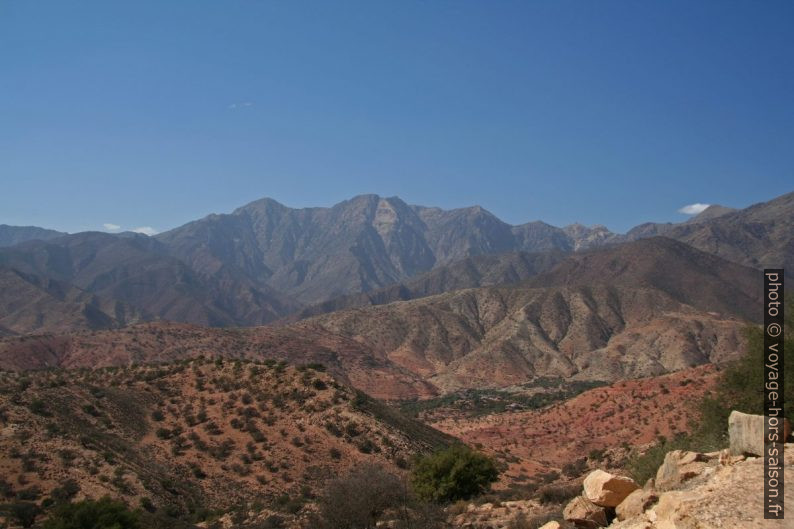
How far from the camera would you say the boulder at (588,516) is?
1189cm

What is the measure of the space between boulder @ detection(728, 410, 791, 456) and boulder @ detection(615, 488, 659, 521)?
198 centimetres

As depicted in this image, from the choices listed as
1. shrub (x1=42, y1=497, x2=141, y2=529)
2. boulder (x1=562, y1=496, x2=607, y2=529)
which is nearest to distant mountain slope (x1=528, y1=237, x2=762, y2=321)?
boulder (x1=562, y1=496, x2=607, y2=529)

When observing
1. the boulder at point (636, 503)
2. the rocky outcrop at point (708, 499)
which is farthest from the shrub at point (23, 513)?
the rocky outcrop at point (708, 499)

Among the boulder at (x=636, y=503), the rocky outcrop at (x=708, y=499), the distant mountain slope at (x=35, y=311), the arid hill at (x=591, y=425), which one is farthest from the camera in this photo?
the distant mountain slope at (x=35, y=311)

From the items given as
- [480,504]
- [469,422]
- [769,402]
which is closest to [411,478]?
[480,504]

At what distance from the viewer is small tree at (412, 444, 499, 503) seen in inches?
999

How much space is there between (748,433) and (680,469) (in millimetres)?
1654

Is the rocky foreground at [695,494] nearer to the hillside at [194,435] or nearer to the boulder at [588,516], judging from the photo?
the boulder at [588,516]

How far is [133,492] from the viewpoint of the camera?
24641 millimetres

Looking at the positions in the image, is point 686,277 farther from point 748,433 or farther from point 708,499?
point 708,499

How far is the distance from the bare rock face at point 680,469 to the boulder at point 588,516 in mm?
1425

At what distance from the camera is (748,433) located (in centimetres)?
1109

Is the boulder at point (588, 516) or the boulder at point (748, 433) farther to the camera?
the boulder at point (588, 516)

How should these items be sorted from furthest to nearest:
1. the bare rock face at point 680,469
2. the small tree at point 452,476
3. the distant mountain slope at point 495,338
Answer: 1. the distant mountain slope at point 495,338
2. the small tree at point 452,476
3. the bare rock face at point 680,469
